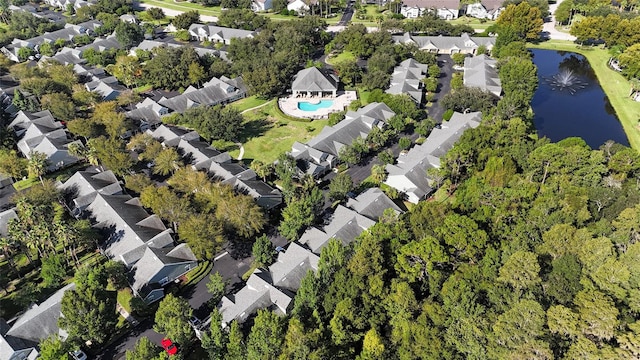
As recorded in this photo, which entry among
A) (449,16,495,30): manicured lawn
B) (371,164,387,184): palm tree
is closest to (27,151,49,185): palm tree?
(371,164,387,184): palm tree

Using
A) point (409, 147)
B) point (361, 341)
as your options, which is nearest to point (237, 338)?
point (361, 341)

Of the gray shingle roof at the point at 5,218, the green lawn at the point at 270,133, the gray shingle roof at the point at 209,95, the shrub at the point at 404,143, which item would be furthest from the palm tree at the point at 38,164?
the shrub at the point at 404,143

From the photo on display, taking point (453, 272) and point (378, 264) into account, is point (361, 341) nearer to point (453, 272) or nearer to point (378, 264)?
point (378, 264)

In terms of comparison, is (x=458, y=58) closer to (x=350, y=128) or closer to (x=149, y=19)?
(x=350, y=128)

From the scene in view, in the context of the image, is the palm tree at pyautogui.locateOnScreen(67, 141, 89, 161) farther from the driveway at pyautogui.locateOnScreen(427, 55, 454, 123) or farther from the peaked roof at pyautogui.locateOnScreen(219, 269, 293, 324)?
the driveway at pyautogui.locateOnScreen(427, 55, 454, 123)

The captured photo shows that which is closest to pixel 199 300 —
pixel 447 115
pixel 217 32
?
pixel 447 115
